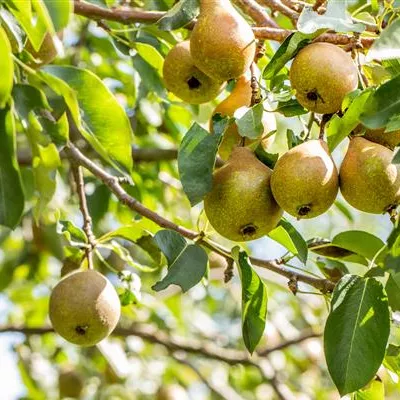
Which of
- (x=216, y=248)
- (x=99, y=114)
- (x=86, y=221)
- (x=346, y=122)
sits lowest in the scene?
(x=86, y=221)

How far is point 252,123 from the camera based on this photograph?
1441mm

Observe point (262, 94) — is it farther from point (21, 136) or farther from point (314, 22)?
point (21, 136)

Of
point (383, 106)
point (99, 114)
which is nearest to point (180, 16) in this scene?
point (99, 114)

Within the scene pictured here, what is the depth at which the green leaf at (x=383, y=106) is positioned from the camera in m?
1.26

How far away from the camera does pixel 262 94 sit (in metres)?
1.56

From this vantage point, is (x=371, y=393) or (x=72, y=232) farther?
(x=72, y=232)

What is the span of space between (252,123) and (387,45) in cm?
25

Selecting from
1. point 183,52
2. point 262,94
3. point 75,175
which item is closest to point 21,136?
point 75,175

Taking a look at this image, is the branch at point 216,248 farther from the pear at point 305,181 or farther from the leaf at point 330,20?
the leaf at point 330,20

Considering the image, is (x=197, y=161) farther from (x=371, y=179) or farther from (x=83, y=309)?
(x=83, y=309)

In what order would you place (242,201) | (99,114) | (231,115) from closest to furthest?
1. (242,201)
2. (231,115)
3. (99,114)

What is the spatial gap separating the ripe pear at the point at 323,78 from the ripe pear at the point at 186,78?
28 cm

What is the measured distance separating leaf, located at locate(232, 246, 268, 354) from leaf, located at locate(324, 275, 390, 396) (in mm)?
127

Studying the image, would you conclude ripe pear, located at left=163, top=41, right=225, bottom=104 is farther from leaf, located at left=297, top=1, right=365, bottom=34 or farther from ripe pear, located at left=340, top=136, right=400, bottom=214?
ripe pear, located at left=340, top=136, right=400, bottom=214
